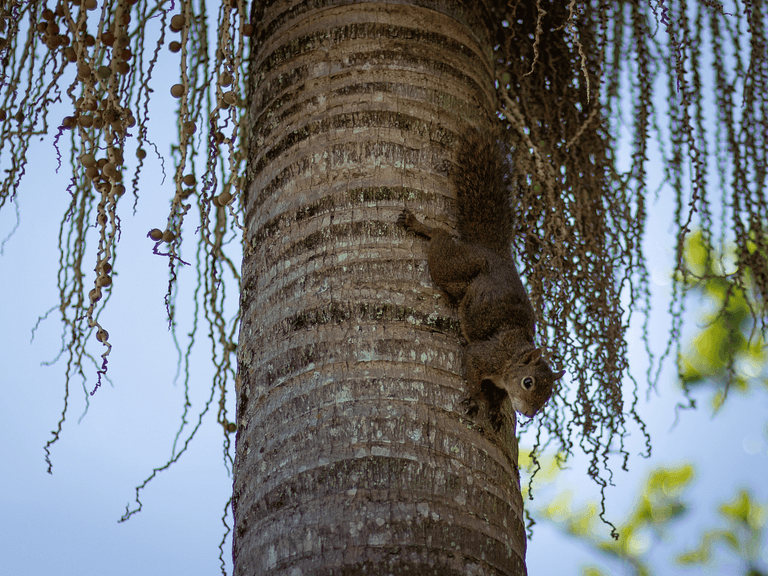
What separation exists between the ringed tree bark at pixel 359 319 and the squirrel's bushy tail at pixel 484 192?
0.05 meters

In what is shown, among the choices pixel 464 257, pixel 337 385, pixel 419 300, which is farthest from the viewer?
pixel 464 257

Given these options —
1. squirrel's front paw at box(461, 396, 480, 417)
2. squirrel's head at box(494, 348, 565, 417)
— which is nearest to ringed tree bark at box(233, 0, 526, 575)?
squirrel's front paw at box(461, 396, 480, 417)

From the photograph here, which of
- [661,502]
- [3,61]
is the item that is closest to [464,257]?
[3,61]

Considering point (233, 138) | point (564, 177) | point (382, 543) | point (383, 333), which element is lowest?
point (382, 543)

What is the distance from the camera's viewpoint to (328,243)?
1.86m

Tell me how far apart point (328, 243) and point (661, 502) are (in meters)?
2.61

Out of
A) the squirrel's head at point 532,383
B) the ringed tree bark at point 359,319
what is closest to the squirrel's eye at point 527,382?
the squirrel's head at point 532,383

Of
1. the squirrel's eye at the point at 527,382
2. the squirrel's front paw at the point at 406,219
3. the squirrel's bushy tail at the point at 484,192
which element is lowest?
the squirrel's eye at the point at 527,382

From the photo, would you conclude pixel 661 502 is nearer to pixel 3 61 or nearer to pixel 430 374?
pixel 430 374

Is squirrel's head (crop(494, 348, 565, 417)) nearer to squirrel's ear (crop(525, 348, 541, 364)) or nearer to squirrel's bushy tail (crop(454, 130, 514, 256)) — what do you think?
squirrel's ear (crop(525, 348, 541, 364))

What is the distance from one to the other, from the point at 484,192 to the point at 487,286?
23cm

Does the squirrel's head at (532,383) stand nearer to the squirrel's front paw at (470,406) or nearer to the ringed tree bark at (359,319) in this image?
the ringed tree bark at (359,319)

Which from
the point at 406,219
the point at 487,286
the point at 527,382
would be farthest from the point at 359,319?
the point at 527,382

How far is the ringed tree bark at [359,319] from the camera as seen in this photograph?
1579 millimetres
